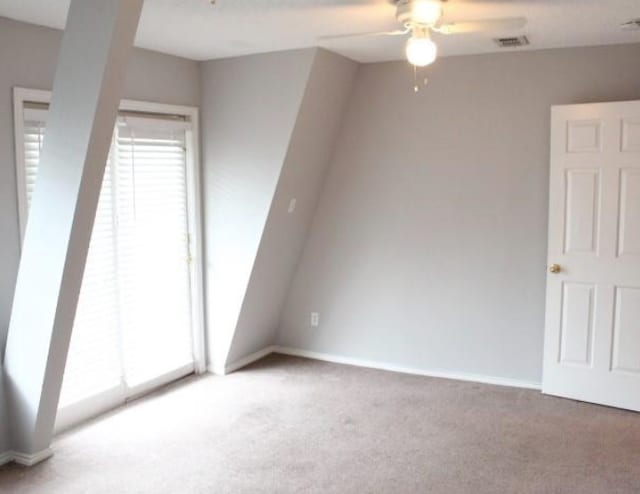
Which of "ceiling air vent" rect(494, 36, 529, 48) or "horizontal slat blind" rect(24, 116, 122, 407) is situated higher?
"ceiling air vent" rect(494, 36, 529, 48)

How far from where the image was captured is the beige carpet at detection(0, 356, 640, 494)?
329 centimetres

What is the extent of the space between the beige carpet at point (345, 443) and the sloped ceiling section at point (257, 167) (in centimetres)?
67

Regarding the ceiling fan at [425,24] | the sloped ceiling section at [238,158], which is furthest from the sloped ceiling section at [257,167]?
the ceiling fan at [425,24]

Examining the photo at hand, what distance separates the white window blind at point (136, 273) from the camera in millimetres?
4070

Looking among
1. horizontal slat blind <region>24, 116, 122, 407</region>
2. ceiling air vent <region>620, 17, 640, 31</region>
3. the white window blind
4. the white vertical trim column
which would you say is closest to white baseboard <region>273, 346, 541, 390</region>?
the white window blind

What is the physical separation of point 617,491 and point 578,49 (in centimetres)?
285

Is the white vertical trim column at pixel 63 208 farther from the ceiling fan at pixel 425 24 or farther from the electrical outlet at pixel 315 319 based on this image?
the electrical outlet at pixel 315 319

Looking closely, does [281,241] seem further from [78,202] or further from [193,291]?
Result: [78,202]

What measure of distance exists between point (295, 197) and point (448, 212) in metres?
1.19

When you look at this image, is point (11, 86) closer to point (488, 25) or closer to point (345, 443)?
point (488, 25)

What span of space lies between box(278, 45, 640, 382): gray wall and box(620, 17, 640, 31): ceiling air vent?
1.58ft

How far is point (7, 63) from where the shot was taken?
338 cm

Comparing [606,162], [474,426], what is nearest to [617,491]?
[474,426]

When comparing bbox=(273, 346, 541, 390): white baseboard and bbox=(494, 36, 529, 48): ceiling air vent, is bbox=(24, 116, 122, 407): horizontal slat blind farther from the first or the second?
bbox=(494, 36, 529, 48): ceiling air vent
